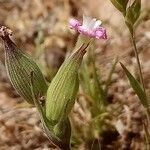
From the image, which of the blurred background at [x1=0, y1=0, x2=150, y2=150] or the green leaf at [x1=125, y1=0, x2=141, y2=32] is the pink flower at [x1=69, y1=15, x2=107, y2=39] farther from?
the blurred background at [x1=0, y1=0, x2=150, y2=150]

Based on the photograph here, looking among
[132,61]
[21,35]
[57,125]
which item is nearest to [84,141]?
[132,61]

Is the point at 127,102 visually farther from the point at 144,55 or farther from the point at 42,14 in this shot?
the point at 42,14

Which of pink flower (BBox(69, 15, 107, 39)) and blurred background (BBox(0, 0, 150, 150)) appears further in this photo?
blurred background (BBox(0, 0, 150, 150))

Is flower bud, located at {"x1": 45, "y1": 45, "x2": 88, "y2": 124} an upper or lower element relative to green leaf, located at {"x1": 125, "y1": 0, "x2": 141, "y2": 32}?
lower

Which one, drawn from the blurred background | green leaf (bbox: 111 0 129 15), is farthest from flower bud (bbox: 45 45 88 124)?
the blurred background

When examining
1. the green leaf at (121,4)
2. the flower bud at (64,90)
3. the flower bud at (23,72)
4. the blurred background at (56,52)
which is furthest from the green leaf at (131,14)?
the blurred background at (56,52)
